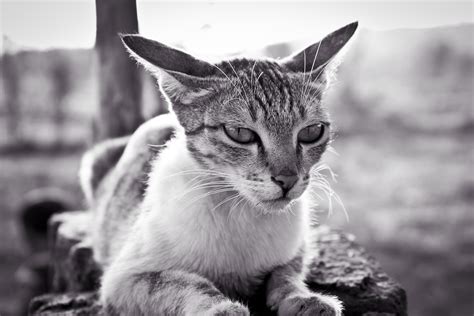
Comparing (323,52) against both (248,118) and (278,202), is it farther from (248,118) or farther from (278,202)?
(278,202)

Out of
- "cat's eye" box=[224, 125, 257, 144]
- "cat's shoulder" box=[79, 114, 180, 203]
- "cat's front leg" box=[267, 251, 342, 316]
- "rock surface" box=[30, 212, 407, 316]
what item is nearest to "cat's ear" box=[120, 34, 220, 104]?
"cat's eye" box=[224, 125, 257, 144]

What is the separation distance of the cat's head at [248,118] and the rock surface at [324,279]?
58 centimetres

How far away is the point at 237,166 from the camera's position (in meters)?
1.79

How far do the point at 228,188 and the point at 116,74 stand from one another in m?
1.15

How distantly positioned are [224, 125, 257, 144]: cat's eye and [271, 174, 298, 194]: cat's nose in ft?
0.56

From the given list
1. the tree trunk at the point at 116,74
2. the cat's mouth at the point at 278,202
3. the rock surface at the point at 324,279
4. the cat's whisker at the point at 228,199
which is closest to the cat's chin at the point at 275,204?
the cat's mouth at the point at 278,202

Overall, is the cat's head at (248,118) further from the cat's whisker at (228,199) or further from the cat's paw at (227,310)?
the cat's paw at (227,310)

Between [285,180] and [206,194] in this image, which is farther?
[206,194]

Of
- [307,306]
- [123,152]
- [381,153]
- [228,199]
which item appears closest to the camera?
[307,306]

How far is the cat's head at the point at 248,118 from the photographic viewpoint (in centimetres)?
175

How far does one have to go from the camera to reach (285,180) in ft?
5.63

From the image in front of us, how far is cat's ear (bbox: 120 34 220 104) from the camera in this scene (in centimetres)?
174

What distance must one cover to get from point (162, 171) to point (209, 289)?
1.77 ft

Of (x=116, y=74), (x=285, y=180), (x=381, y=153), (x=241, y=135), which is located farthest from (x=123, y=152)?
(x=381, y=153)
